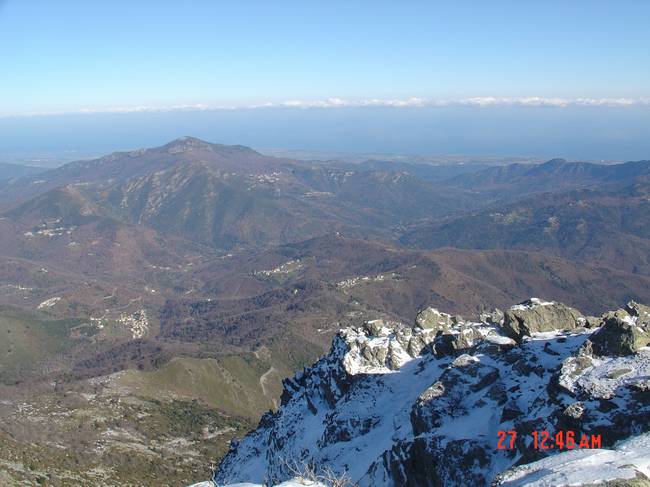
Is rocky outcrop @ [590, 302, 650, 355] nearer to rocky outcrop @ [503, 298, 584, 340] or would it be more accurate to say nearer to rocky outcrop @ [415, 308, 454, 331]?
rocky outcrop @ [503, 298, 584, 340]

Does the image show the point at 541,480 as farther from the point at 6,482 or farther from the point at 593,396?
the point at 6,482

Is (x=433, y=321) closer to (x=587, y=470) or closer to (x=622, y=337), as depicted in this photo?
(x=622, y=337)

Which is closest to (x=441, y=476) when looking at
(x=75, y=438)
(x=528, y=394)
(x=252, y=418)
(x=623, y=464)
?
(x=528, y=394)
